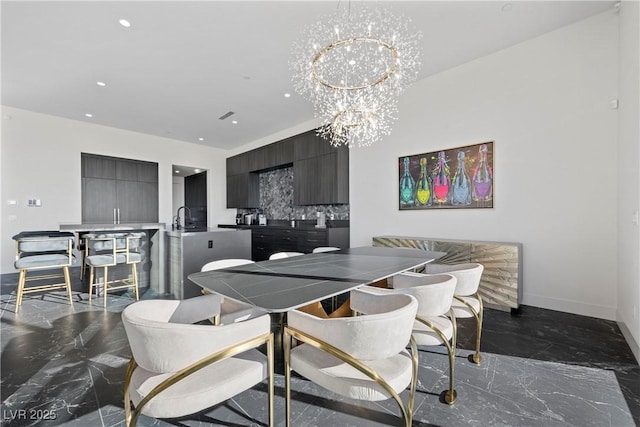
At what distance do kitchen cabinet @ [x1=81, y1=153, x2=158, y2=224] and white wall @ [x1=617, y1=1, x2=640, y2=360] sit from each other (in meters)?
7.94

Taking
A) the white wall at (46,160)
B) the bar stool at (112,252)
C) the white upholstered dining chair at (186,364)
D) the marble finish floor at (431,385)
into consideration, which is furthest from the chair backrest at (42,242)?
the white upholstered dining chair at (186,364)

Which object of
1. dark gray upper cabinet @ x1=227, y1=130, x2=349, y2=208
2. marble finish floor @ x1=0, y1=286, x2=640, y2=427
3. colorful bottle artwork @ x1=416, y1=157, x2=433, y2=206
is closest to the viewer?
marble finish floor @ x1=0, y1=286, x2=640, y2=427

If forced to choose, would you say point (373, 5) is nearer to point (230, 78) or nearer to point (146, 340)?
point (230, 78)

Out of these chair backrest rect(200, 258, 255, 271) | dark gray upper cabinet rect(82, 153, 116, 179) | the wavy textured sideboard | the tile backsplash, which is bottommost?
the wavy textured sideboard

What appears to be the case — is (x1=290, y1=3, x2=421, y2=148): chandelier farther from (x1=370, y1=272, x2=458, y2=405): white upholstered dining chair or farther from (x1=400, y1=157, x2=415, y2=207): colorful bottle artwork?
(x1=370, y1=272, x2=458, y2=405): white upholstered dining chair

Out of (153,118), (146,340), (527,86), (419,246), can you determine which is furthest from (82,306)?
(527,86)

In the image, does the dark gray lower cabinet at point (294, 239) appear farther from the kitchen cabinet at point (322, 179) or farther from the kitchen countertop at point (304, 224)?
the kitchen cabinet at point (322, 179)

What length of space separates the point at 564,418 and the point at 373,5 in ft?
11.1

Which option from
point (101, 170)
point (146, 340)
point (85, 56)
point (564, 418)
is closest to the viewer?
point (146, 340)

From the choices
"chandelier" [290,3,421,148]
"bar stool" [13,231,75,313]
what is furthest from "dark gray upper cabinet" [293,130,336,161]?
"bar stool" [13,231,75,313]

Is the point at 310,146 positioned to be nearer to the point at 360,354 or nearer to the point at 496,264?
the point at 496,264

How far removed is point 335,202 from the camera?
5.15m

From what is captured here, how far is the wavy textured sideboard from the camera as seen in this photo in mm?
2994

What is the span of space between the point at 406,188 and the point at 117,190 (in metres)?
6.27
